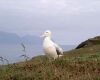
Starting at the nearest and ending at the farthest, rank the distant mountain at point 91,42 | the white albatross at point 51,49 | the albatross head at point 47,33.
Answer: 1. the white albatross at point 51,49
2. the albatross head at point 47,33
3. the distant mountain at point 91,42

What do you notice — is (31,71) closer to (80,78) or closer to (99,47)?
(80,78)

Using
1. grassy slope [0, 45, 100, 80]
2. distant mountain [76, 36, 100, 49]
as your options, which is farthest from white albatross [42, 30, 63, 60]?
distant mountain [76, 36, 100, 49]

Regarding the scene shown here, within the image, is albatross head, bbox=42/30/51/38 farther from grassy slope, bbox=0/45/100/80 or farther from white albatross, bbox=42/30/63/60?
grassy slope, bbox=0/45/100/80

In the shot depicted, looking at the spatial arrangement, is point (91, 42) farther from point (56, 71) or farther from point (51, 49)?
point (56, 71)

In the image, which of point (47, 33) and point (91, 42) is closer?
point (47, 33)

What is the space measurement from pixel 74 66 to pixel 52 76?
160 centimetres

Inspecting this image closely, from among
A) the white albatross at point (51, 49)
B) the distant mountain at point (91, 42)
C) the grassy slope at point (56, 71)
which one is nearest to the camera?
the grassy slope at point (56, 71)

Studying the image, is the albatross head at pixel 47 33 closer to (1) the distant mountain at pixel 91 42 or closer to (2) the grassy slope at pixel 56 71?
(2) the grassy slope at pixel 56 71

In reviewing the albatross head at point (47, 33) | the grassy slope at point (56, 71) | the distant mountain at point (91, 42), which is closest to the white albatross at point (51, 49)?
the albatross head at point (47, 33)

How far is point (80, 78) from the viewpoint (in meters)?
11.3

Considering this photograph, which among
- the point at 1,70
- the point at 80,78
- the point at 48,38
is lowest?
the point at 80,78

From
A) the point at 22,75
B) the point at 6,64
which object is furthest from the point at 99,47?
the point at 22,75

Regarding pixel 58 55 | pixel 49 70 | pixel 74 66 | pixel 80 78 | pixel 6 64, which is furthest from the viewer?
pixel 58 55

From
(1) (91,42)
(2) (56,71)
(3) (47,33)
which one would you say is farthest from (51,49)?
(1) (91,42)
